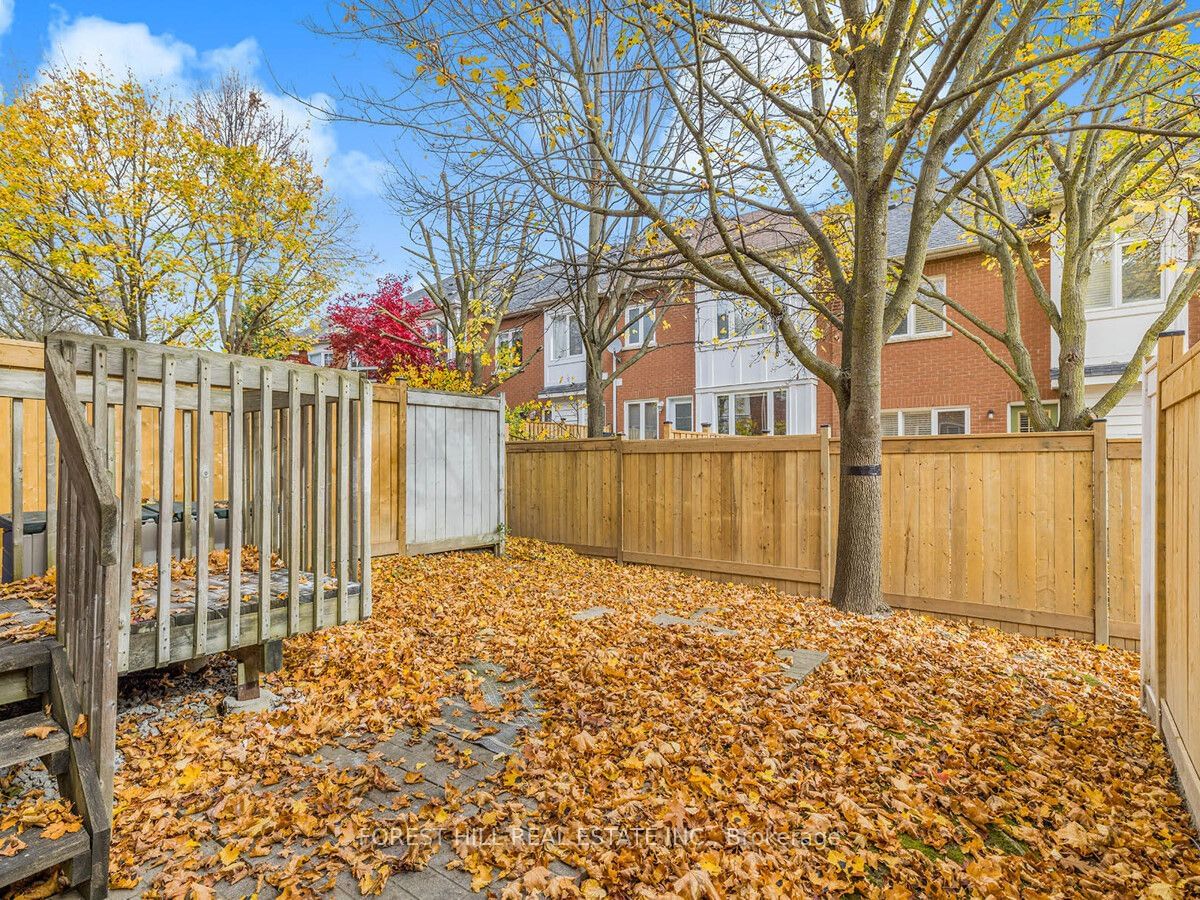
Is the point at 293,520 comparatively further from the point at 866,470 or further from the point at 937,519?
the point at 937,519

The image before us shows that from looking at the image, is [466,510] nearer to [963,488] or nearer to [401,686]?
[401,686]

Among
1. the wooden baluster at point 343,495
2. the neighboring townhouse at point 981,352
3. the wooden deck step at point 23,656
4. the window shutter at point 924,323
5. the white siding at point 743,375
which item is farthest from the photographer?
the white siding at point 743,375

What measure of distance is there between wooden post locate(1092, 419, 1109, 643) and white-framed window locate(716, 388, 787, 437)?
8.70m

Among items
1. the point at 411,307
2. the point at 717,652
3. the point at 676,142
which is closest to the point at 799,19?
the point at 676,142

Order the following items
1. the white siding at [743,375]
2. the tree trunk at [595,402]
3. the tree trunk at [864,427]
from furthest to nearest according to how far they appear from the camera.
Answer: the white siding at [743,375] → the tree trunk at [595,402] → the tree trunk at [864,427]

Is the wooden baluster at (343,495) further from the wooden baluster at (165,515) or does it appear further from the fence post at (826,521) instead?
the fence post at (826,521)

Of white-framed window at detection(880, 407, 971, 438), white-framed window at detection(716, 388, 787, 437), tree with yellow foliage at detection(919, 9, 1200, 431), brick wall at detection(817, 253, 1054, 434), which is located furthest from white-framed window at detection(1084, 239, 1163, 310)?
white-framed window at detection(716, 388, 787, 437)

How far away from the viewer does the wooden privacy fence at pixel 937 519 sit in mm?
4902

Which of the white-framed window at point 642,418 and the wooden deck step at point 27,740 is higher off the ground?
the white-framed window at point 642,418

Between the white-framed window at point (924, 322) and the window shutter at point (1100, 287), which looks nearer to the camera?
the window shutter at point (1100, 287)

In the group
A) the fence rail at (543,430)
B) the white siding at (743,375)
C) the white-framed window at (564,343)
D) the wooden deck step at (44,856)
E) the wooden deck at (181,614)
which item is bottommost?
the wooden deck step at (44,856)

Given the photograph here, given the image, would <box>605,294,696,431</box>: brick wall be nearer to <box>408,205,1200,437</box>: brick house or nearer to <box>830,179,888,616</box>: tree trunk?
<box>408,205,1200,437</box>: brick house

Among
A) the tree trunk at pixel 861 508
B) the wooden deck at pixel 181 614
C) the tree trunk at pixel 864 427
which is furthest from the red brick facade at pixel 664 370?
the wooden deck at pixel 181 614

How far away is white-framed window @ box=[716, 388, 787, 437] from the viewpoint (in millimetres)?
13734
